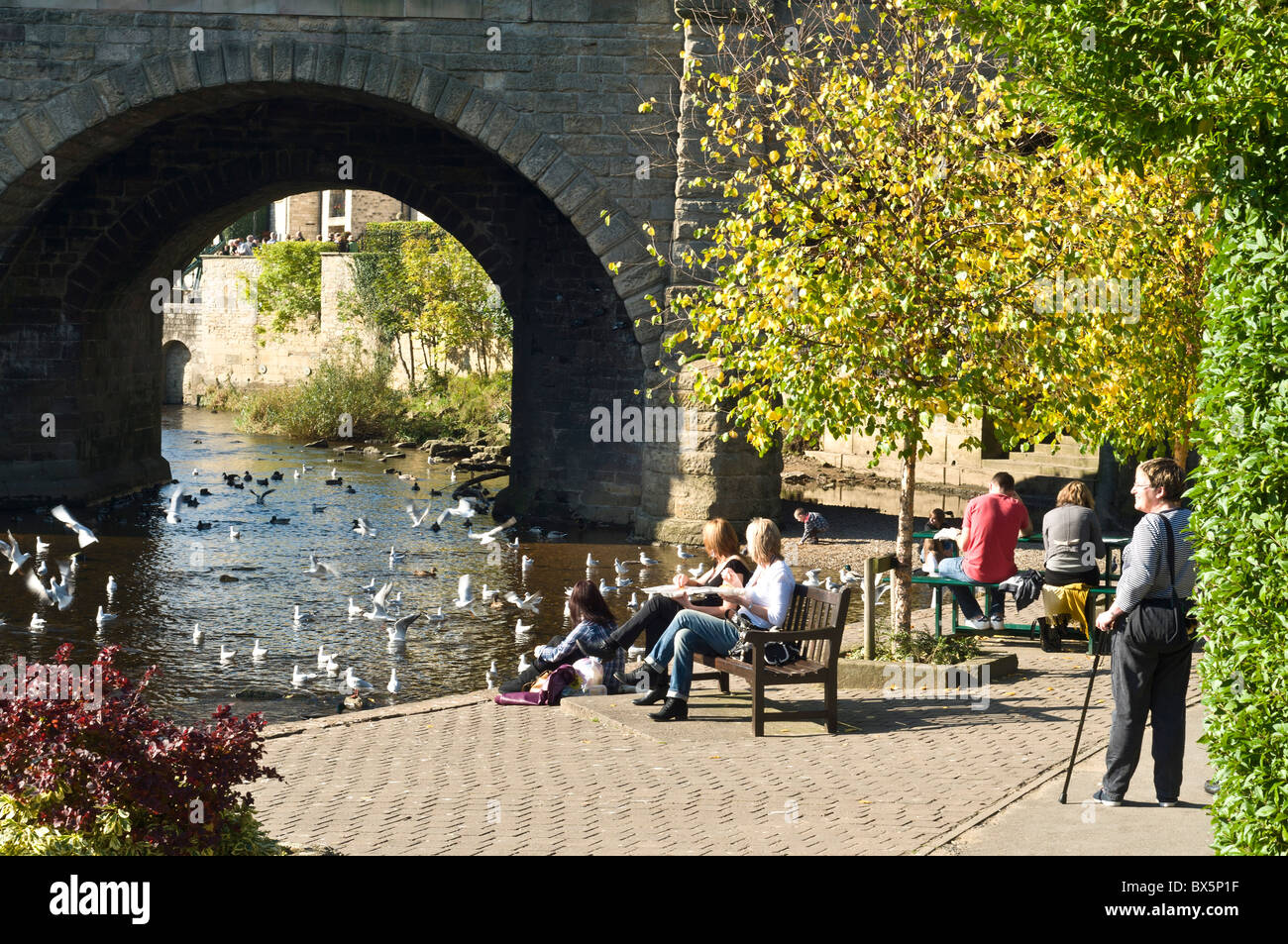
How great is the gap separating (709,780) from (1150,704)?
207 cm

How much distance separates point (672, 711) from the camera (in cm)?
883

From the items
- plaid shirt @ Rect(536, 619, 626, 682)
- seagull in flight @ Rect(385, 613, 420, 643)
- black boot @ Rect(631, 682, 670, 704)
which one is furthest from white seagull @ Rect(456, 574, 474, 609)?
black boot @ Rect(631, 682, 670, 704)

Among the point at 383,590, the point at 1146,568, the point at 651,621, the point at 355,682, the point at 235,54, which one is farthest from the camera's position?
the point at 235,54

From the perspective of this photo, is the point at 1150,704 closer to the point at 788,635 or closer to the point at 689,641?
the point at 788,635

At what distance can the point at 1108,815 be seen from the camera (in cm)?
669

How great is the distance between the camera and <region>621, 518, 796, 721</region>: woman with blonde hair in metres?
8.84

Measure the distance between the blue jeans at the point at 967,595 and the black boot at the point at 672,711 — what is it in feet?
9.87

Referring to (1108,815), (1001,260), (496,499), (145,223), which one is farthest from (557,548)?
(1108,815)

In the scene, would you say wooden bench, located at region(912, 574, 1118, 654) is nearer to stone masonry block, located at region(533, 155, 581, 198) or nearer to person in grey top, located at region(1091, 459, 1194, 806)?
person in grey top, located at region(1091, 459, 1194, 806)

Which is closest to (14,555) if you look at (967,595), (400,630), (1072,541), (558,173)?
(400,630)

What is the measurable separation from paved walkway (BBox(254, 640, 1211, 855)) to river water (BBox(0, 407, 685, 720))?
2.25 metres

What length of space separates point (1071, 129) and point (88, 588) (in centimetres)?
1214

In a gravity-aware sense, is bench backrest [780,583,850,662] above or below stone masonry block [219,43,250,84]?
below
